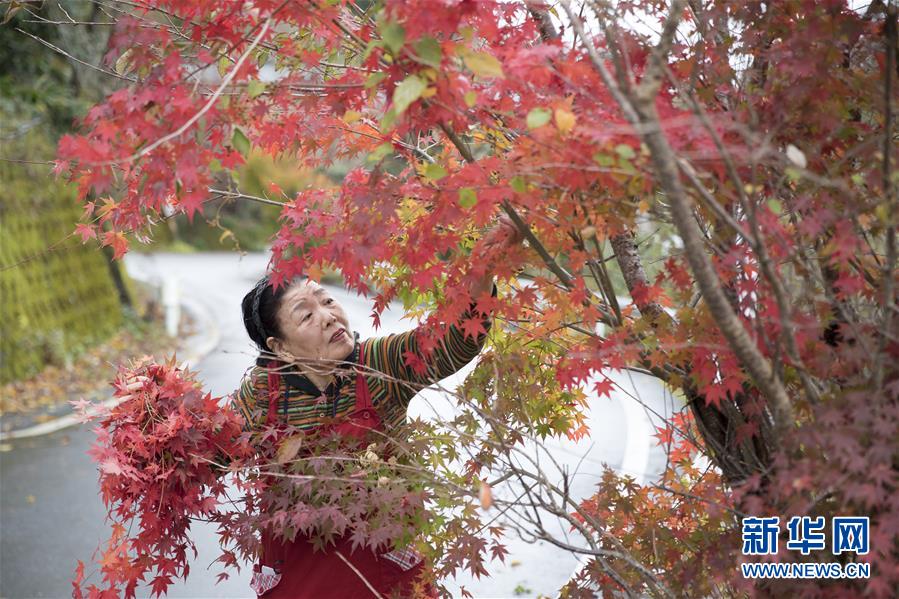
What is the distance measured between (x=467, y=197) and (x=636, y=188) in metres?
0.37

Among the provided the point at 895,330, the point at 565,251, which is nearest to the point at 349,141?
the point at 565,251

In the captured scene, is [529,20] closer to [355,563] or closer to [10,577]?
[355,563]

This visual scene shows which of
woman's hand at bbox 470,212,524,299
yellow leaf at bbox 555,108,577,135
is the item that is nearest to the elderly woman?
woman's hand at bbox 470,212,524,299

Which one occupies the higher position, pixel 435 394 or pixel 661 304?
pixel 435 394

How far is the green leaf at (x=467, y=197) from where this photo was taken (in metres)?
1.89

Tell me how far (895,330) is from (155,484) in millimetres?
2043

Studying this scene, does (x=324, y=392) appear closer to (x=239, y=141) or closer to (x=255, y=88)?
(x=239, y=141)

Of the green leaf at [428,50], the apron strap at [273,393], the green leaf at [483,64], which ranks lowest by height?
the apron strap at [273,393]

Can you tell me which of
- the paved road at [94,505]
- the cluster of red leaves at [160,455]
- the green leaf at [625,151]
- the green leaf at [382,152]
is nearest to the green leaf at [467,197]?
the green leaf at [382,152]

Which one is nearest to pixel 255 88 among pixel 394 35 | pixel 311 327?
pixel 394 35

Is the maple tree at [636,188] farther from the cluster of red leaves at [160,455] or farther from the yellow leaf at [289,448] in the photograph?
the yellow leaf at [289,448]

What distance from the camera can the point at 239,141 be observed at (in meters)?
1.97

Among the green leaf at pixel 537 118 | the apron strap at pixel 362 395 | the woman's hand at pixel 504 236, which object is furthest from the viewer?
the apron strap at pixel 362 395

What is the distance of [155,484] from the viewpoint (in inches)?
102
